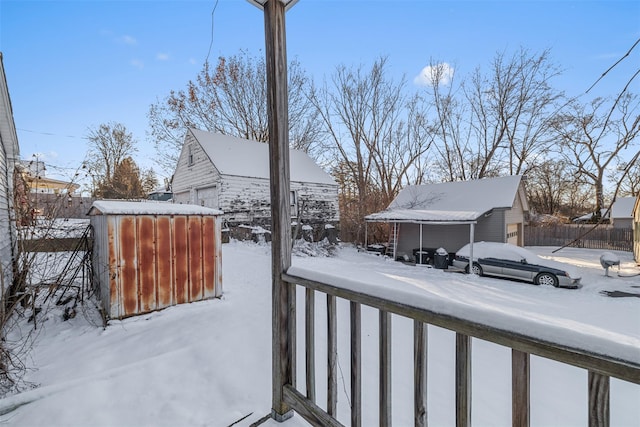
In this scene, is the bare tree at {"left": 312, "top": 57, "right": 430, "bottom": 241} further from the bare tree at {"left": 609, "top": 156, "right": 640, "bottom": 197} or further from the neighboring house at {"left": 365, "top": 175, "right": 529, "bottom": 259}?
the bare tree at {"left": 609, "top": 156, "right": 640, "bottom": 197}

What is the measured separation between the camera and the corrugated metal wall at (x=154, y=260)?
3.75m

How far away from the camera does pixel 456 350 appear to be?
3.66 ft

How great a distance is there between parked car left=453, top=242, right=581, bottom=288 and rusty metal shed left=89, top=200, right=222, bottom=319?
8.60 metres

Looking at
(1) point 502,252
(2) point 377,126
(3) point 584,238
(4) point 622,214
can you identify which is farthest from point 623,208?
(1) point 502,252

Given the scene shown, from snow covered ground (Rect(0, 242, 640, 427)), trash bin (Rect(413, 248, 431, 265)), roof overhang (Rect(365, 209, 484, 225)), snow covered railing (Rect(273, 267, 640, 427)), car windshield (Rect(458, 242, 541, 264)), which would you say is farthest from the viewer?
trash bin (Rect(413, 248, 431, 265))

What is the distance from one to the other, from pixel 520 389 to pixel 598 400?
21 cm

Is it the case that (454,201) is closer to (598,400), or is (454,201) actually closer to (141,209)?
(141,209)

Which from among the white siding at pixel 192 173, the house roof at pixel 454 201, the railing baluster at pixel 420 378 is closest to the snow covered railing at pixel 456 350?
the railing baluster at pixel 420 378

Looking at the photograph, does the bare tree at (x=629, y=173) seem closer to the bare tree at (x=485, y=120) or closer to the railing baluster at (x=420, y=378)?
the railing baluster at (x=420, y=378)

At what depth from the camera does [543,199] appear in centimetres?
2503

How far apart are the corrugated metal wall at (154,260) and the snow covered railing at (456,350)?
2915 mm

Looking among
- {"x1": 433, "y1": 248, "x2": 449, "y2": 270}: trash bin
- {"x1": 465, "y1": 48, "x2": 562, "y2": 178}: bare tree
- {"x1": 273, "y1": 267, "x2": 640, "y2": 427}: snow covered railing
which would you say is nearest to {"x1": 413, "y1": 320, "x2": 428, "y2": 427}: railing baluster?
{"x1": 273, "y1": 267, "x2": 640, "y2": 427}: snow covered railing

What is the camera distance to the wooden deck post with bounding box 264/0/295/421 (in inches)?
73.7

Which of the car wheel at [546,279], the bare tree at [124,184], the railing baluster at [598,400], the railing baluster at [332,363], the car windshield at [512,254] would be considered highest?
the bare tree at [124,184]
